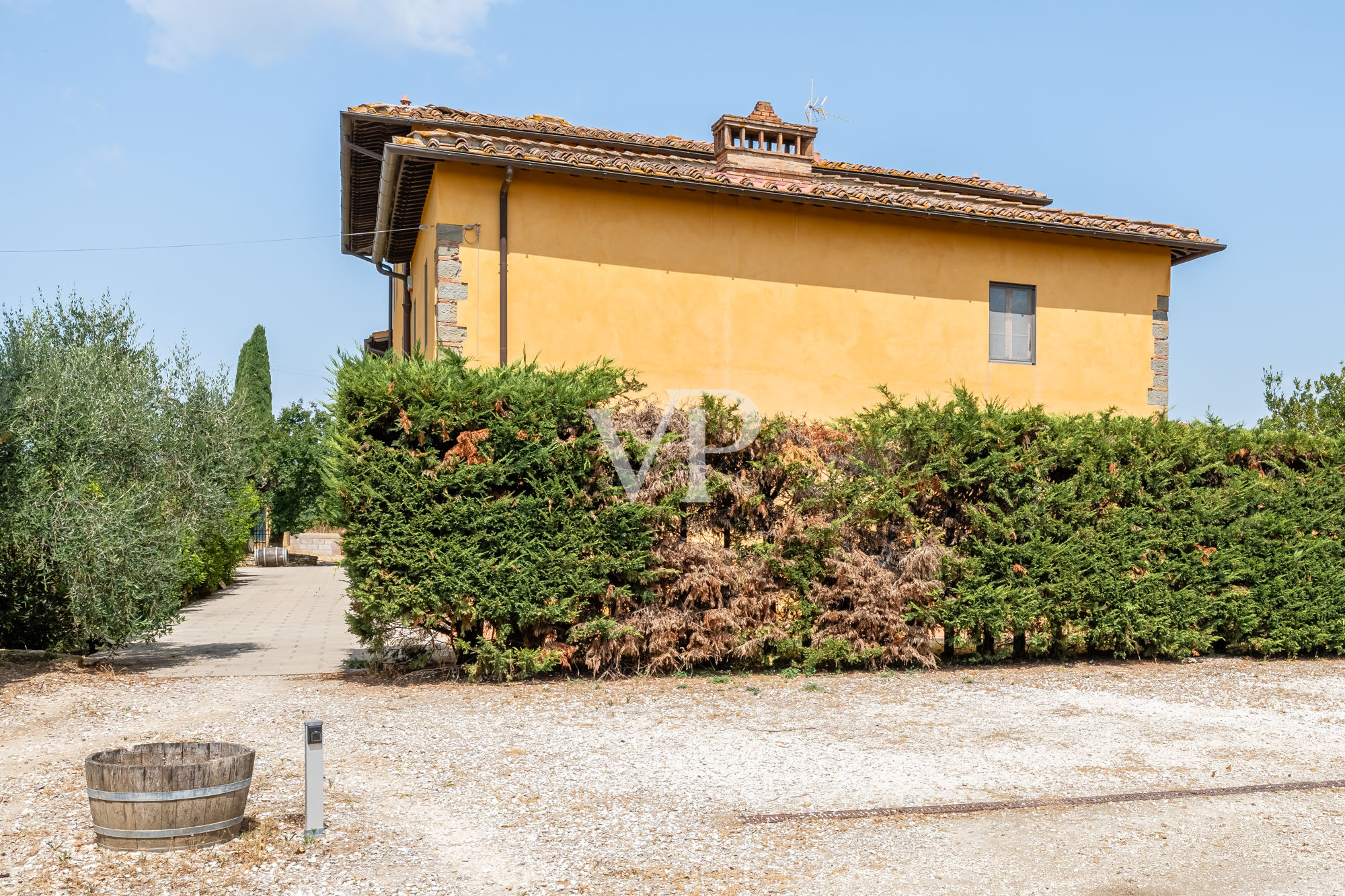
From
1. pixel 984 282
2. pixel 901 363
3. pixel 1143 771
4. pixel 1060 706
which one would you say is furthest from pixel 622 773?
pixel 984 282

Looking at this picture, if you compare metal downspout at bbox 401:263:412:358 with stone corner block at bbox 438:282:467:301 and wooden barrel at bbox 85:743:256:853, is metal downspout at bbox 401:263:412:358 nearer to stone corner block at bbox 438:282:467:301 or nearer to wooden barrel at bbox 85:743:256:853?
stone corner block at bbox 438:282:467:301

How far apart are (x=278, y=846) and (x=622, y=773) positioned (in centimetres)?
219

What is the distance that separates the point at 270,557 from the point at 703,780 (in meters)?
28.9

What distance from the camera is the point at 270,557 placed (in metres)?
32.6

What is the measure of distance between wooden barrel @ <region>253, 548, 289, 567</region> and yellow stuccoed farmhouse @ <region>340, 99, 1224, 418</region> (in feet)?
57.9

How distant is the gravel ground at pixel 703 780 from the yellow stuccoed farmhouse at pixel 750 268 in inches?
199

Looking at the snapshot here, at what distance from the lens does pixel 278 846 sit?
5023 millimetres

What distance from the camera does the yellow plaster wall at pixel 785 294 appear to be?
43.3ft

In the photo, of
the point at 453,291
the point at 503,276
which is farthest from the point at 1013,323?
the point at 453,291

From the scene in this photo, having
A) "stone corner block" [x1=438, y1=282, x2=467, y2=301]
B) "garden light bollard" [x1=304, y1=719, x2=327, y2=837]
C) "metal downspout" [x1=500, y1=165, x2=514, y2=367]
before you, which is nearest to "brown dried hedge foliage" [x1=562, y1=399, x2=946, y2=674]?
"metal downspout" [x1=500, y1=165, x2=514, y2=367]

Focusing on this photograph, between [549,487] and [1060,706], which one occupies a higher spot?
[549,487]

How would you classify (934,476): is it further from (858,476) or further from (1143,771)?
(1143,771)

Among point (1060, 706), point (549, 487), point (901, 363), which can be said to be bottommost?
point (1060, 706)

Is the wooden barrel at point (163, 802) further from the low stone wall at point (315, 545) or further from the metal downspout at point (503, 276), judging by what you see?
the low stone wall at point (315, 545)
